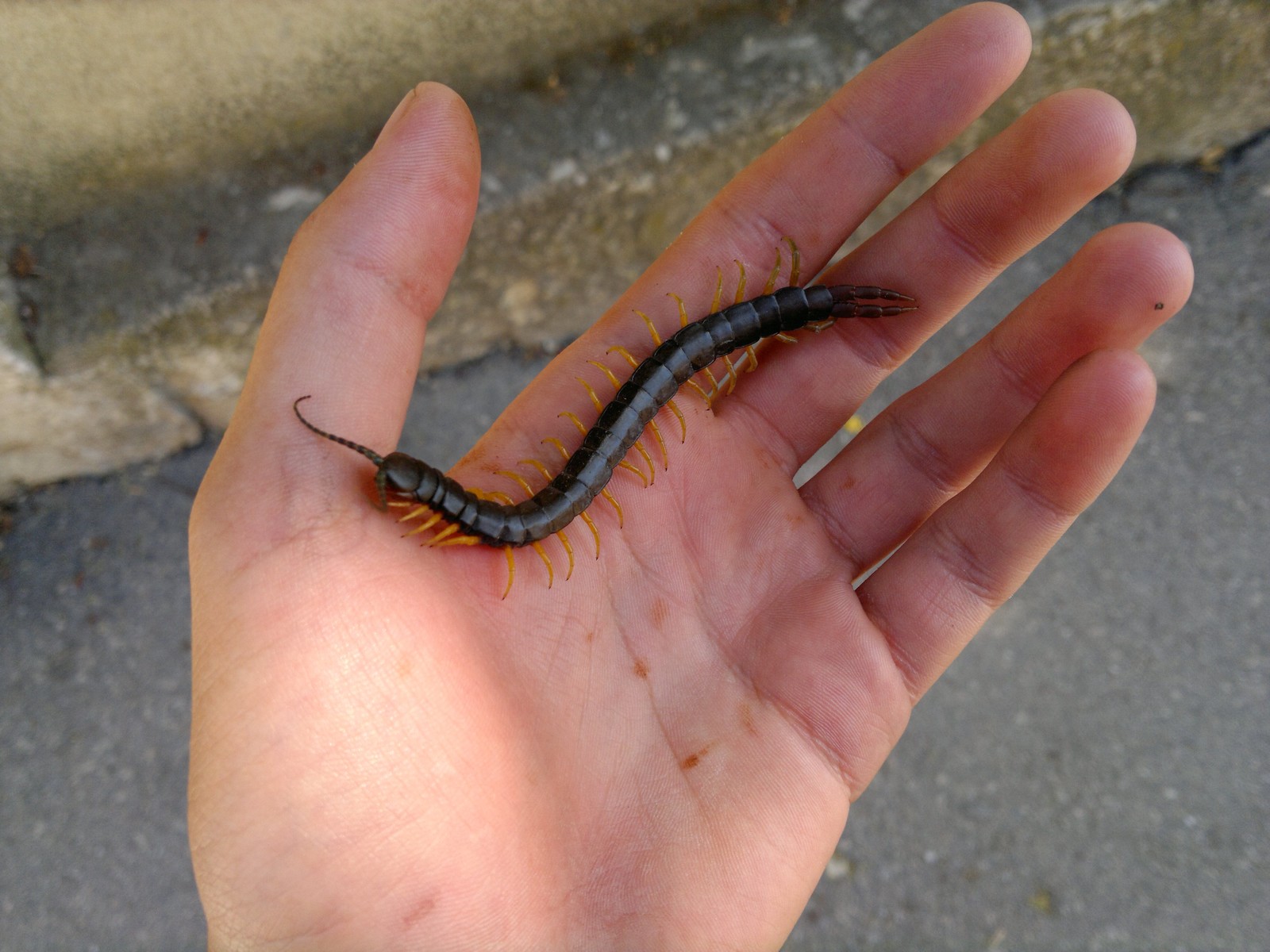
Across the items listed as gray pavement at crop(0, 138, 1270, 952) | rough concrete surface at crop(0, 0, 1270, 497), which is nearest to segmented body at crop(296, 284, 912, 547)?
rough concrete surface at crop(0, 0, 1270, 497)

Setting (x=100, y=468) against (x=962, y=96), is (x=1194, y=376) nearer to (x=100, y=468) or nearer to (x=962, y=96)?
(x=962, y=96)

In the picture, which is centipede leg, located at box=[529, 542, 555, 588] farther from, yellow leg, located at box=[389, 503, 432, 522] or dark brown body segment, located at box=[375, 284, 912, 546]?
yellow leg, located at box=[389, 503, 432, 522]

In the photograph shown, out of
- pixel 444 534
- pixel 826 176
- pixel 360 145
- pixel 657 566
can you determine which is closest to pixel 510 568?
pixel 444 534

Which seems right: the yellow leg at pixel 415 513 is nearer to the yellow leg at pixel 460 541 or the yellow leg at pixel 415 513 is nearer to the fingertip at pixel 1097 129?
the yellow leg at pixel 460 541

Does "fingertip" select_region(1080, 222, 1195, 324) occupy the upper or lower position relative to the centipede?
upper

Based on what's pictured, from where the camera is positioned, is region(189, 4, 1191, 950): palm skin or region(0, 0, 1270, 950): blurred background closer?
region(189, 4, 1191, 950): palm skin

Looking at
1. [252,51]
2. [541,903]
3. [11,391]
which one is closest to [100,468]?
[11,391]
